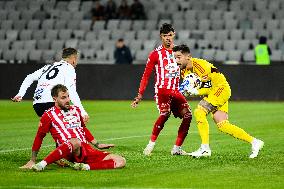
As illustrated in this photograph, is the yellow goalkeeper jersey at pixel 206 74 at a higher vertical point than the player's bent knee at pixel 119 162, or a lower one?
higher

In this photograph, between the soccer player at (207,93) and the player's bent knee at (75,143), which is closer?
the player's bent knee at (75,143)

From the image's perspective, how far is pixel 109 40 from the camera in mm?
34156

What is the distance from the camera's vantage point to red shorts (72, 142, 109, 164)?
11469 millimetres

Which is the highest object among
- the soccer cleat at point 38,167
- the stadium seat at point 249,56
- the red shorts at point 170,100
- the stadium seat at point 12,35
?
the red shorts at point 170,100

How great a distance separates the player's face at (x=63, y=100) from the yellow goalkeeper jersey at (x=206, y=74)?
2633mm

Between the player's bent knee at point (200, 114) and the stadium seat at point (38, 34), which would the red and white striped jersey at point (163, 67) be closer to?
the player's bent knee at point (200, 114)

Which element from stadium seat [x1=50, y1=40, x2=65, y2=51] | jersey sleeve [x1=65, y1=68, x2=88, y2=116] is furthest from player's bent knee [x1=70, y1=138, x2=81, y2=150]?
stadium seat [x1=50, y1=40, x2=65, y2=51]

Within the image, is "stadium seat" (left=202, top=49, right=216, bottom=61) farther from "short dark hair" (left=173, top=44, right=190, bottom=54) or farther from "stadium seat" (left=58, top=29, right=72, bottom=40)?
"short dark hair" (left=173, top=44, right=190, bottom=54)

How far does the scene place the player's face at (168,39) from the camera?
13.8 m

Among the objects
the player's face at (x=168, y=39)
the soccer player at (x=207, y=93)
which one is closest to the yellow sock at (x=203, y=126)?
the soccer player at (x=207, y=93)

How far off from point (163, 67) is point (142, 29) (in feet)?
67.5

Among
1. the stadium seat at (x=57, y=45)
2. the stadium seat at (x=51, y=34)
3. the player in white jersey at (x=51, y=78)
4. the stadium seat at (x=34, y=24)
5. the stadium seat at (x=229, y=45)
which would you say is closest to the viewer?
the player in white jersey at (x=51, y=78)

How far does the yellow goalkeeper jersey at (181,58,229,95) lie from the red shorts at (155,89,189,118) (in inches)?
18.4

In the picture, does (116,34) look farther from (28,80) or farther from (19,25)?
(28,80)
